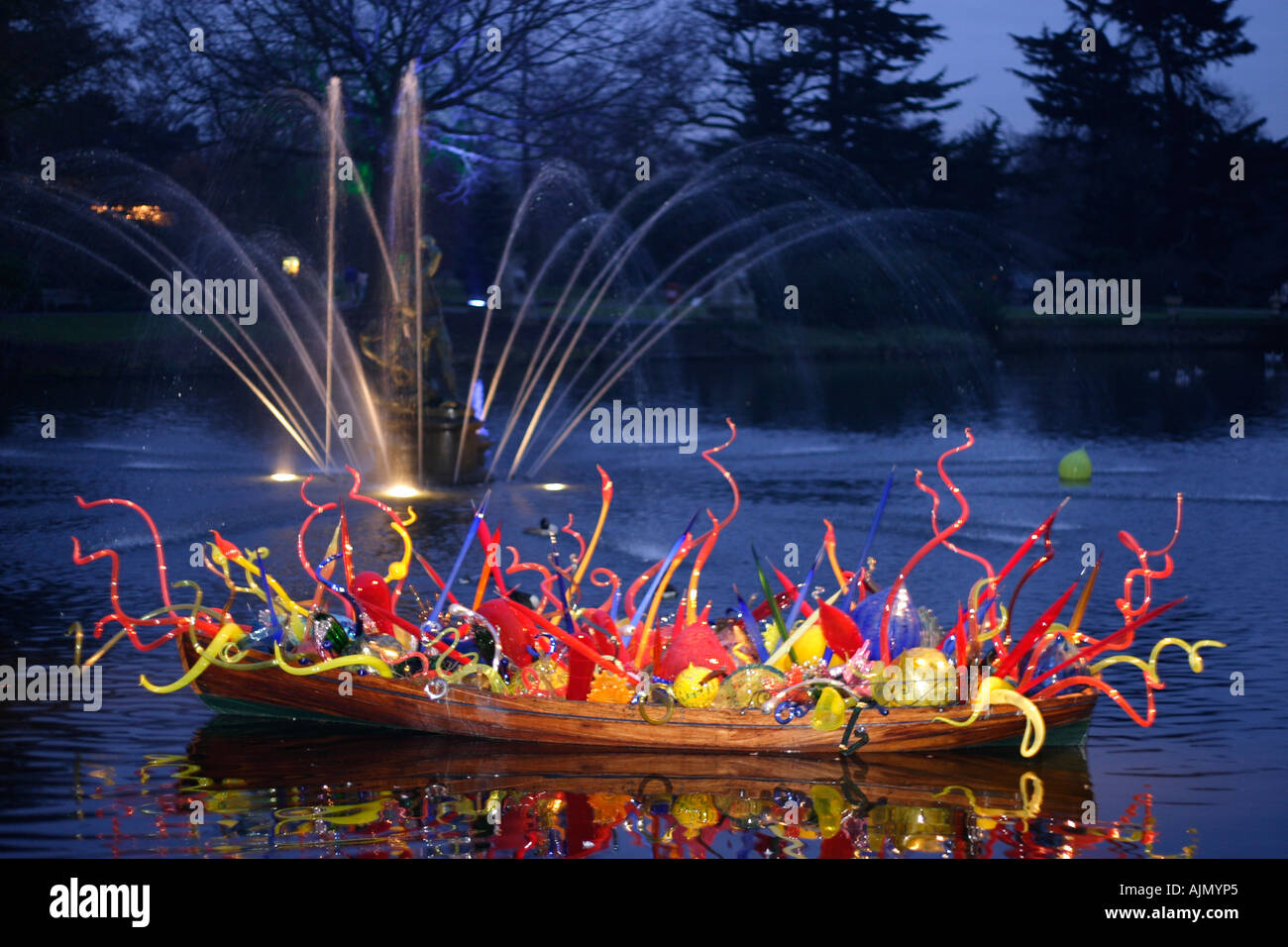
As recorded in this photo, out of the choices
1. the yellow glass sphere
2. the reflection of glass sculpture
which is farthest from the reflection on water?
the yellow glass sphere

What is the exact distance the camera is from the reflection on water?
8055mm

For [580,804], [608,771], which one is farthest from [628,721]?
[580,804]

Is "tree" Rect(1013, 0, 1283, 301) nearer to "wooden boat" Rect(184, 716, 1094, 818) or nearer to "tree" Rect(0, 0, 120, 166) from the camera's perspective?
"tree" Rect(0, 0, 120, 166)

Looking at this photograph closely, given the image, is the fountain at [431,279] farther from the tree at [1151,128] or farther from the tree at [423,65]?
the tree at [1151,128]

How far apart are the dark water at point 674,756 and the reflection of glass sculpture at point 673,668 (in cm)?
20

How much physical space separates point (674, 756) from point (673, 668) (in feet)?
1.77

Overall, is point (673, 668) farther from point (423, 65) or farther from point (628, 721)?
point (423, 65)

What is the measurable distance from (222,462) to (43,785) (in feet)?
48.0

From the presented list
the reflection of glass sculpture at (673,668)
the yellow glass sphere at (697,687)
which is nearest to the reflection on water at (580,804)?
the reflection of glass sculpture at (673,668)

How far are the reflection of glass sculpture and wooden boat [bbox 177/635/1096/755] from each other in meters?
0.01

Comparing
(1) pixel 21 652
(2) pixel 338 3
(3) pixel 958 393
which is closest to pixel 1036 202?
(3) pixel 958 393

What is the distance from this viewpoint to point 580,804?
28.7ft

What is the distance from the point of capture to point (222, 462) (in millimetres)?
23250

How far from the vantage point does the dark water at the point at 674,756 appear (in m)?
8.29
